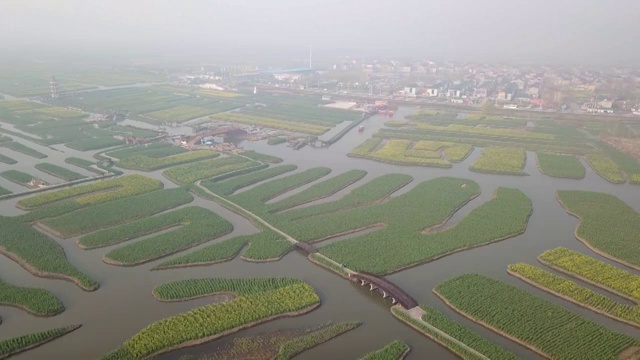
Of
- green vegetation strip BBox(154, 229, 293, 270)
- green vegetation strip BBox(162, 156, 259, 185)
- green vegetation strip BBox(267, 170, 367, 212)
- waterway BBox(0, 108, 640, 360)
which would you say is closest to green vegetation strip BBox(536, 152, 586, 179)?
waterway BBox(0, 108, 640, 360)

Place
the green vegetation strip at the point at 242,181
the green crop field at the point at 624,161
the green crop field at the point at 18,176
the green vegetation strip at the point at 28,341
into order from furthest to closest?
the green crop field at the point at 624,161 < the green crop field at the point at 18,176 < the green vegetation strip at the point at 242,181 < the green vegetation strip at the point at 28,341

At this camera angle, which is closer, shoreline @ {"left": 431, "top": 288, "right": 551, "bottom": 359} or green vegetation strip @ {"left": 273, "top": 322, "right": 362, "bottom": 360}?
green vegetation strip @ {"left": 273, "top": 322, "right": 362, "bottom": 360}

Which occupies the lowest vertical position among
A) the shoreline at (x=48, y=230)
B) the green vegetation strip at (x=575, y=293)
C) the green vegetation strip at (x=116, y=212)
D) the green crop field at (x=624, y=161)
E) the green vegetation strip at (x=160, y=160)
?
the green vegetation strip at (x=575, y=293)

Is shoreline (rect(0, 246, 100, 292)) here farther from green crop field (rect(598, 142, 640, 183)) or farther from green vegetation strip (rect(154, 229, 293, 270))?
green crop field (rect(598, 142, 640, 183))

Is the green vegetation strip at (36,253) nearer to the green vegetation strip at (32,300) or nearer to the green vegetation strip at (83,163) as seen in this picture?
the green vegetation strip at (32,300)

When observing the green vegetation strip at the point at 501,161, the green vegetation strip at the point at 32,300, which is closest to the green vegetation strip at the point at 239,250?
the green vegetation strip at the point at 32,300

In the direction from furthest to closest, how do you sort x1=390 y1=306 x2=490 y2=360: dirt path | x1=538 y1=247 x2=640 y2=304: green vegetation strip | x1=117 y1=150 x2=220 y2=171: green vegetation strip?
x1=117 y1=150 x2=220 y2=171: green vegetation strip < x1=538 y1=247 x2=640 y2=304: green vegetation strip < x1=390 y1=306 x2=490 y2=360: dirt path

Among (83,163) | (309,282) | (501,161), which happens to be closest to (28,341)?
(309,282)
